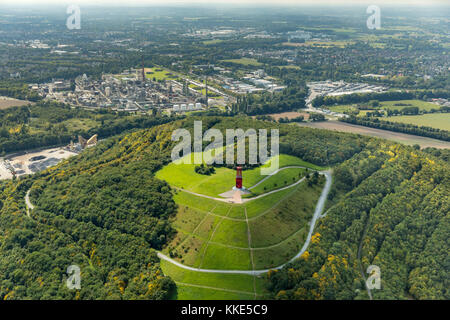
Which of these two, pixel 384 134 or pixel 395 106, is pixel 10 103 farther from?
pixel 395 106

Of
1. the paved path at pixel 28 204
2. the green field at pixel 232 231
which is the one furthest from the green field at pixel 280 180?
the paved path at pixel 28 204

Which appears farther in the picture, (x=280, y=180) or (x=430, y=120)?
(x=430, y=120)

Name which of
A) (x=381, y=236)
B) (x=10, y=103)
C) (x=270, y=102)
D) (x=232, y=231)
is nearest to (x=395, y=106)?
(x=270, y=102)

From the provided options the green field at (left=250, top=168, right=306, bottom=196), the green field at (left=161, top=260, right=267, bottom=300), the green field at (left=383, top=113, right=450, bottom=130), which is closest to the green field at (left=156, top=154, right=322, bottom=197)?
the green field at (left=250, top=168, right=306, bottom=196)

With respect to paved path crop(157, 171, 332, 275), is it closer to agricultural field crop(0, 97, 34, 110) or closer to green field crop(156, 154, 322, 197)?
green field crop(156, 154, 322, 197)

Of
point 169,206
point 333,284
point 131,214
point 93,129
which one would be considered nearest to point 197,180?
point 169,206

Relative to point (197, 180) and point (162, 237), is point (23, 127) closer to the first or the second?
point (197, 180)

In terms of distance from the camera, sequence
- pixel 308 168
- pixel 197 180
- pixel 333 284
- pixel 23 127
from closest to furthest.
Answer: pixel 333 284 → pixel 197 180 → pixel 308 168 → pixel 23 127

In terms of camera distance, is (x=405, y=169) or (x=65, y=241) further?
(x=405, y=169)
